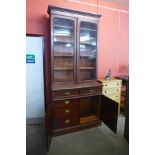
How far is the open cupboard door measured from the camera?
2.51 m

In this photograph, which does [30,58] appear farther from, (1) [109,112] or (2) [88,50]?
(1) [109,112]

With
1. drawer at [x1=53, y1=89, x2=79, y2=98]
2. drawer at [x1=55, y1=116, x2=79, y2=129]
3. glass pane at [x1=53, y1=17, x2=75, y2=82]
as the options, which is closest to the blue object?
glass pane at [x1=53, y1=17, x2=75, y2=82]

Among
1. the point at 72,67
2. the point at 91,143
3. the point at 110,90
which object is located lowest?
the point at 91,143

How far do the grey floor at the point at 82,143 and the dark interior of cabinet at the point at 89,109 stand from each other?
0.81 ft

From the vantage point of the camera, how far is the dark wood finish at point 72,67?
2.70 meters

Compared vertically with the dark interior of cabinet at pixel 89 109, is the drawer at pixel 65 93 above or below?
above

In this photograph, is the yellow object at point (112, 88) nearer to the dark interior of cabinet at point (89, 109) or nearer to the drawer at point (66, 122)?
the dark interior of cabinet at point (89, 109)

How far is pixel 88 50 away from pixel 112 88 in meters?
1.03

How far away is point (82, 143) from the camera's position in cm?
248

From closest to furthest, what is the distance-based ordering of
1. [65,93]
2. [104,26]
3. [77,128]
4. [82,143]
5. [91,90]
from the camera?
1. [82,143]
2. [65,93]
3. [77,128]
4. [91,90]
5. [104,26]

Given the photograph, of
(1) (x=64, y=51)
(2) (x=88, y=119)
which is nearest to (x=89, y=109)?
(2) (x=88, y=119)

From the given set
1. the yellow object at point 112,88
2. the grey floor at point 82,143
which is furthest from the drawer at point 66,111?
the yellow object at point 112,88
